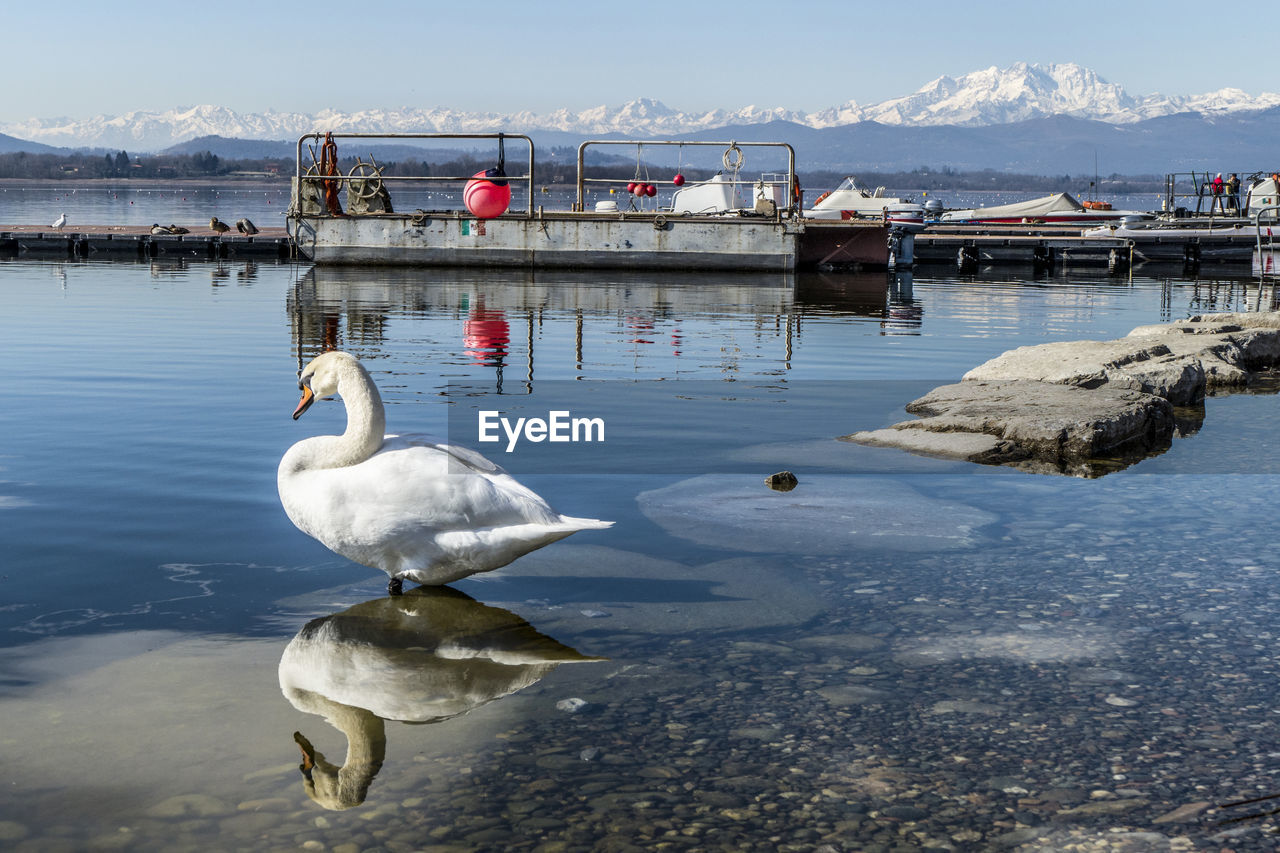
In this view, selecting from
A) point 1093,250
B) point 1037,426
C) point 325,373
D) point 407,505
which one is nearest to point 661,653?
point 407,505

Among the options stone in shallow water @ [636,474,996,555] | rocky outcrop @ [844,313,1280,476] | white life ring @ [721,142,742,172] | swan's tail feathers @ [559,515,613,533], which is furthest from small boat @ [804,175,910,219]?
swan's tail feathers @ [559,515,613,533]

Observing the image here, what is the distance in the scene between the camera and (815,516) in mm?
7000

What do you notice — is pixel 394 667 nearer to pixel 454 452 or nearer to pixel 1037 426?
pixel 454 452

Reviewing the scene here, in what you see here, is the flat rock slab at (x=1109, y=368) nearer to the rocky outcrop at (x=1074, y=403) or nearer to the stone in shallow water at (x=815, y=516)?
the rocky outcrop at (x=1074, y=403)

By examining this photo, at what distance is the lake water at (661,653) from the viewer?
11.9 feet

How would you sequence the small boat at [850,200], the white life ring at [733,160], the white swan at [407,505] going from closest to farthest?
the white swan at [407,505]
the white life ring at [733,160]
the small boat at [850,200]

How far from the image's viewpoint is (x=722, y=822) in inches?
140

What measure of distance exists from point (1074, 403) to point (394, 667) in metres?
6.39

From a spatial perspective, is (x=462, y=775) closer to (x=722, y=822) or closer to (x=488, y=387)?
(x=722, y=822)

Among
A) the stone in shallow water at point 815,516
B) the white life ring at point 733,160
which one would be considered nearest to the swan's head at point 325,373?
the stone in shallow water at point 815,516

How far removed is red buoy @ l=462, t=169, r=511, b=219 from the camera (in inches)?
1129

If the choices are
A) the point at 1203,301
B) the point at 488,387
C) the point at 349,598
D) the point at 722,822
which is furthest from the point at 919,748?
the point at 1203,301

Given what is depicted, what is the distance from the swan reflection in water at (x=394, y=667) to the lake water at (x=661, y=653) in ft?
0.07

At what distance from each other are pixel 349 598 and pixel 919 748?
8.97 ft
